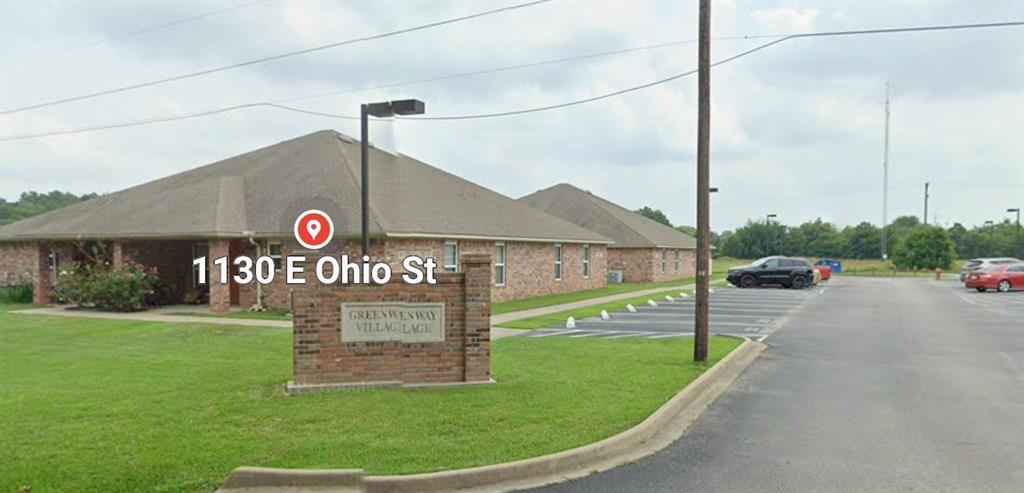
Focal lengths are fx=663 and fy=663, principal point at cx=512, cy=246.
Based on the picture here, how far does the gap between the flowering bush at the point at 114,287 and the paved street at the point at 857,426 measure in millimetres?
17488

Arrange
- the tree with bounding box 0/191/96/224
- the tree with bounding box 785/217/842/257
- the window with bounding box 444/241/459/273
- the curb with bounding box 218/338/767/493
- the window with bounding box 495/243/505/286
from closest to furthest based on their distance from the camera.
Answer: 1. the curb with bounding box 218/338/767/493
2. the window with bounding box 444/241/459/273
3. the window with bounding box 495/243/505/286
4. the tree with bounding box 0/191/96/224
5. the tree with bounding box 785/217/842/257

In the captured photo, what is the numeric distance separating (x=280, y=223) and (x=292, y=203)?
1.42m

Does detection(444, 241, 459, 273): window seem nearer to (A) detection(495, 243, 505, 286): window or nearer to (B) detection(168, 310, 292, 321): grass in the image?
(A) detection(495, 243, 505, 286): window

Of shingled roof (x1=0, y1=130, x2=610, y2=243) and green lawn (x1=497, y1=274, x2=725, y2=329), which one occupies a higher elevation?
shingled roof (x1=0, y1=130, x2=610, y2=243)

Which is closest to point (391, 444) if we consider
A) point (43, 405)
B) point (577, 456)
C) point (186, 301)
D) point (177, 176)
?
point (577, 456)

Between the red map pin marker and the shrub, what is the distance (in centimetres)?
1308

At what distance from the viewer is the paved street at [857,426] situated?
548cm

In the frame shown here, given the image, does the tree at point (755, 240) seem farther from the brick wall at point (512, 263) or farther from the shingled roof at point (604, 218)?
the brick wall at point (512, 263)

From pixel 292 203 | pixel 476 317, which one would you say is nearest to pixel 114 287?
pixel 292 203

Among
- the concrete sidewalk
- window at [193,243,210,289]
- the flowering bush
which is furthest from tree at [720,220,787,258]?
the flowering bush

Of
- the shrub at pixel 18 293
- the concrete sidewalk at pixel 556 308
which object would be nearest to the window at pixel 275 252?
the concrete sidewalk at pixel 556 308

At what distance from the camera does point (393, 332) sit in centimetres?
859

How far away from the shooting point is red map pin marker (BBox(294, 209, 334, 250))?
675 inches

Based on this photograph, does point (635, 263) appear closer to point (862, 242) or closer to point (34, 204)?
point (34, 204)
